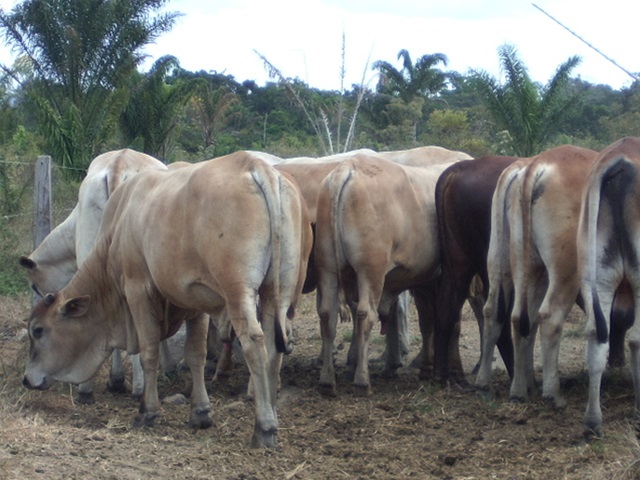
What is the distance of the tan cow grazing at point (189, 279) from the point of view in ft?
21.5

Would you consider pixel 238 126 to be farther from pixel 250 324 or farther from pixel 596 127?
pixel 250 324

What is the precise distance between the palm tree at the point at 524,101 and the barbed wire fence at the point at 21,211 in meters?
9.75

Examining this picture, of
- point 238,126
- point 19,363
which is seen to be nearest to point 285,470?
point 19,363

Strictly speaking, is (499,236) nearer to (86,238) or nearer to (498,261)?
(498,261)

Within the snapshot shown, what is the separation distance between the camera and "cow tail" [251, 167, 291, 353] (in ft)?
21.6

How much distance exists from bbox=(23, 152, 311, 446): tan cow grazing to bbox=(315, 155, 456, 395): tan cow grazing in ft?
3.38

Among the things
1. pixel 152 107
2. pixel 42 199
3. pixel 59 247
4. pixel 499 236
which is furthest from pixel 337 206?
pixel 152 107

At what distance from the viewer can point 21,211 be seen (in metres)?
16.3

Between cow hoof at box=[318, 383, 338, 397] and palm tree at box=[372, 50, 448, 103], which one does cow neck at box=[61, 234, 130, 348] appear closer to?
cow hoof at box=[318, 383, 338, 397]

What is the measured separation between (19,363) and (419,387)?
11.6 feet

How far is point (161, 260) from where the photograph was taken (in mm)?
6996

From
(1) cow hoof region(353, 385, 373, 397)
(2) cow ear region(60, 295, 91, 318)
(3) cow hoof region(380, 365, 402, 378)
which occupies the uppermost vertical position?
(2) cow ear region(60, 295, 91, 318)

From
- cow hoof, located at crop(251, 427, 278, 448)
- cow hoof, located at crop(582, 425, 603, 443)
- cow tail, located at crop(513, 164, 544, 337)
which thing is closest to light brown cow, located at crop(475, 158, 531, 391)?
cow tail, located at crop(513, 164, 544, 337)

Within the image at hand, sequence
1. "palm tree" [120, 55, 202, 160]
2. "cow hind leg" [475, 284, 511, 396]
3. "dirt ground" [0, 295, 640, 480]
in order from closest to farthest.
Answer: "dirt ground" [0, 295, 640, 480] < "cow hind leg" [475, 284, 511, 396] < "palm tree" [120, 55, 202, 160]
